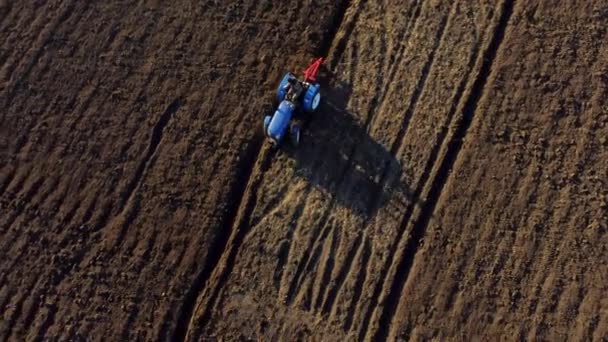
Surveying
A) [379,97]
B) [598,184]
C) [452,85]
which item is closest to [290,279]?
[379,97]

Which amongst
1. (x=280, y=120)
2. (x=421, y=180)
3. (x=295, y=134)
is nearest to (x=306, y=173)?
(x=295, y=134)

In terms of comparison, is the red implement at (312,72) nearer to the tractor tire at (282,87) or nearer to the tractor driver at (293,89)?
the tractor tire at (282,87)

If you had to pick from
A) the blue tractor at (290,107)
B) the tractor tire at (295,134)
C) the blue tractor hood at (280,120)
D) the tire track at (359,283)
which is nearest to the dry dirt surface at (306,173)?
the tire track at (359,283)

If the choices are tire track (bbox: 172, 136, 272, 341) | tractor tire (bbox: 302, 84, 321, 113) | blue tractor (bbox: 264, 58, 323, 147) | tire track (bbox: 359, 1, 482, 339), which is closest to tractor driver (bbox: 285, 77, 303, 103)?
blue tractor (bbox: 264, 58, 323, 147)

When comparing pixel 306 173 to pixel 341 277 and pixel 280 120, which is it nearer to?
pixel 280 120

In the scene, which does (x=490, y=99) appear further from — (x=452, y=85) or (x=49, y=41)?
(x=49, y=41)

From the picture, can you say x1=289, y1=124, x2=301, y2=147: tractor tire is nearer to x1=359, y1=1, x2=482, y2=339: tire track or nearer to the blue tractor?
the blue tractor
